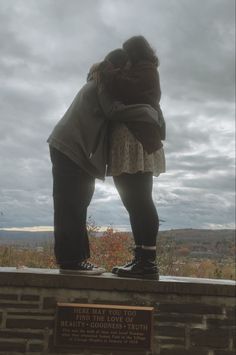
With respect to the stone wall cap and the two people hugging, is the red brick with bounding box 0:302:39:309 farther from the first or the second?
the two people hugging

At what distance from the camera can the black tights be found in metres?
4.41

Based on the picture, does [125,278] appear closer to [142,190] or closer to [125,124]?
[142,190]

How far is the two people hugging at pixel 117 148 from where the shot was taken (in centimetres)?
443

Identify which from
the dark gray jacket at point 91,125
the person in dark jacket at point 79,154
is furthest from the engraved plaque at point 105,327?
the dark gray jacket at point 91,125

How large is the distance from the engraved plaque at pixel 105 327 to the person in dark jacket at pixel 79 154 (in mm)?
417

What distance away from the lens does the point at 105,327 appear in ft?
13.9

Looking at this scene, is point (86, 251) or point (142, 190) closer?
point (142, 190)

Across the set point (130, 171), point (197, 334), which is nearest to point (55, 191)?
point (130, 171)

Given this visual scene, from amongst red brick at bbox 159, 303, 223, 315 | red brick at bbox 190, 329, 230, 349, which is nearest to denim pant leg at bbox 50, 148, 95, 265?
red brick at bbox 159, 303, 223, 315

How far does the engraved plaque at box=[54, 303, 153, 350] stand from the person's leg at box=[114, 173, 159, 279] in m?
0.38

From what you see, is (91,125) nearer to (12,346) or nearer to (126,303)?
(126,303)

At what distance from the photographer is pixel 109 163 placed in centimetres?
460

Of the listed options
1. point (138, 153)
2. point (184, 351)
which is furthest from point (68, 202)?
point (184, 351)

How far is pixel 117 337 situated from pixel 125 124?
5.76ft
